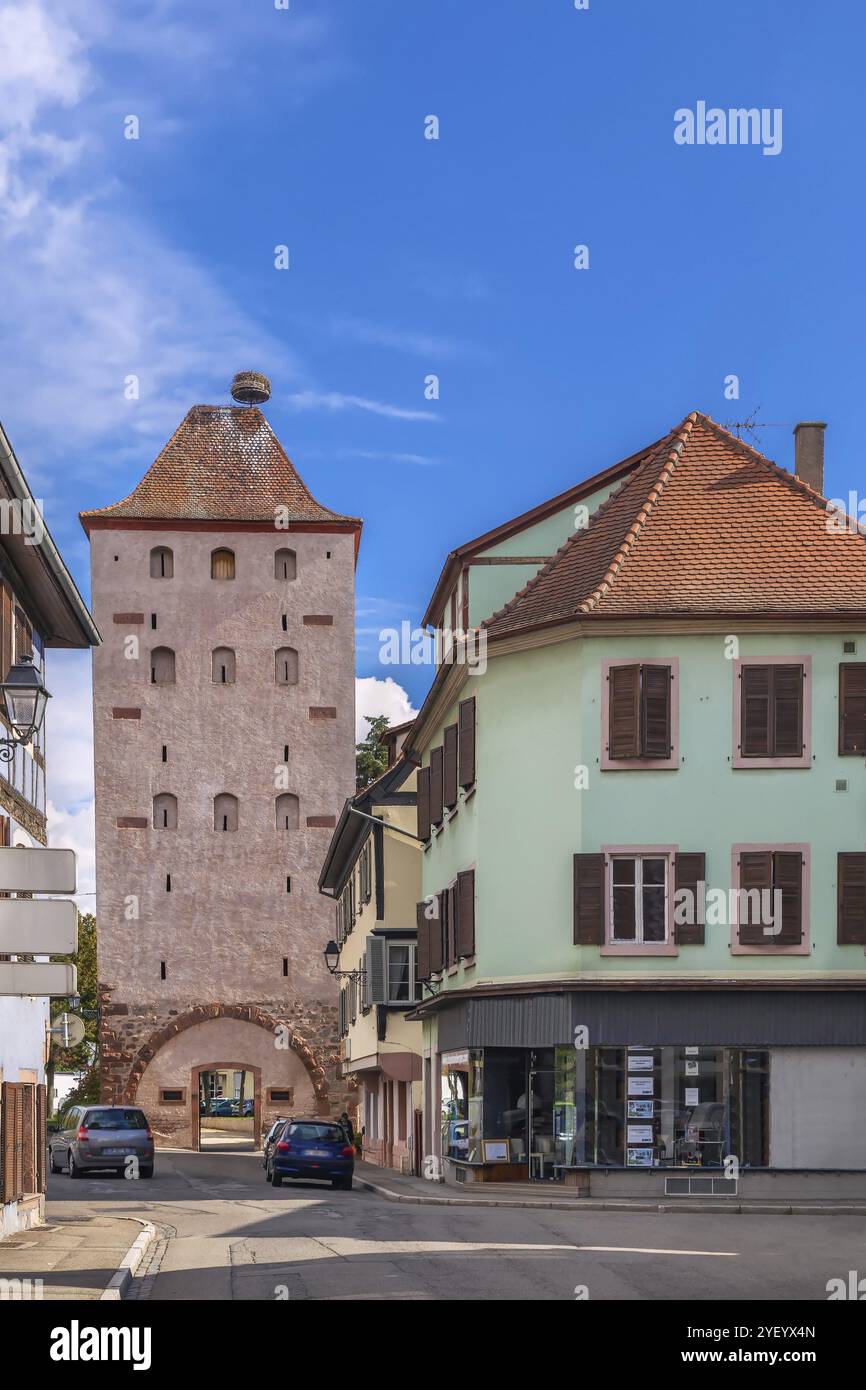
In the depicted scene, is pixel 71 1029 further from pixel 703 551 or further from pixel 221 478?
pixel 221 478

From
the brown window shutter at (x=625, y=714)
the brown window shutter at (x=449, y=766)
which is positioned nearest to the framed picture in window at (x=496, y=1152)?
the brown window shutter at (x=449, y=766)

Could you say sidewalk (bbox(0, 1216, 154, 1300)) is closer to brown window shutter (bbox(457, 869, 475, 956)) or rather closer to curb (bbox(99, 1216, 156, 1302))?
curb (bbox(99, 1216, 156, 1302))

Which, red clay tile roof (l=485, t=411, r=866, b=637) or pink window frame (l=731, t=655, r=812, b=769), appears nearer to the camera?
pink window frame (l=731, t=655, r=812, b=769)

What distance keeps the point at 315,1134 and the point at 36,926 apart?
2520 cm

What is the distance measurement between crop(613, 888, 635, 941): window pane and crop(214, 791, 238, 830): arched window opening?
36101 mm

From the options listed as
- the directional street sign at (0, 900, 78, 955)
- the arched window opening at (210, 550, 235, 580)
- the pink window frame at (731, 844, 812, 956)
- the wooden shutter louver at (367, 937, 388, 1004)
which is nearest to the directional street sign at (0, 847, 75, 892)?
the directional street sign at (0, 900, 78, 955)

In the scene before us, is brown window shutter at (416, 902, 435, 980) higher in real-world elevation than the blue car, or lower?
higher

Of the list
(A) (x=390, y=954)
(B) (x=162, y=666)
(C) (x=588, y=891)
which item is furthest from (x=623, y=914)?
(B) (x=162, y=666)

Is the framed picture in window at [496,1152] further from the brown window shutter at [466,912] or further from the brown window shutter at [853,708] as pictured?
the brown window shutter at [853,708]

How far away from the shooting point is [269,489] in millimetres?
70625

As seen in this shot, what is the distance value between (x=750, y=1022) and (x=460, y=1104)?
6609 millimetres

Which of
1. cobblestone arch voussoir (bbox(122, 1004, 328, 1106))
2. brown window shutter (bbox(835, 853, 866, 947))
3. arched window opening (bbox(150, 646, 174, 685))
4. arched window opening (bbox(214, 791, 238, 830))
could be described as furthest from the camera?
arched window opening (bbox(150, 646, 174, 685))

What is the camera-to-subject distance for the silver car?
42719 millimetres
